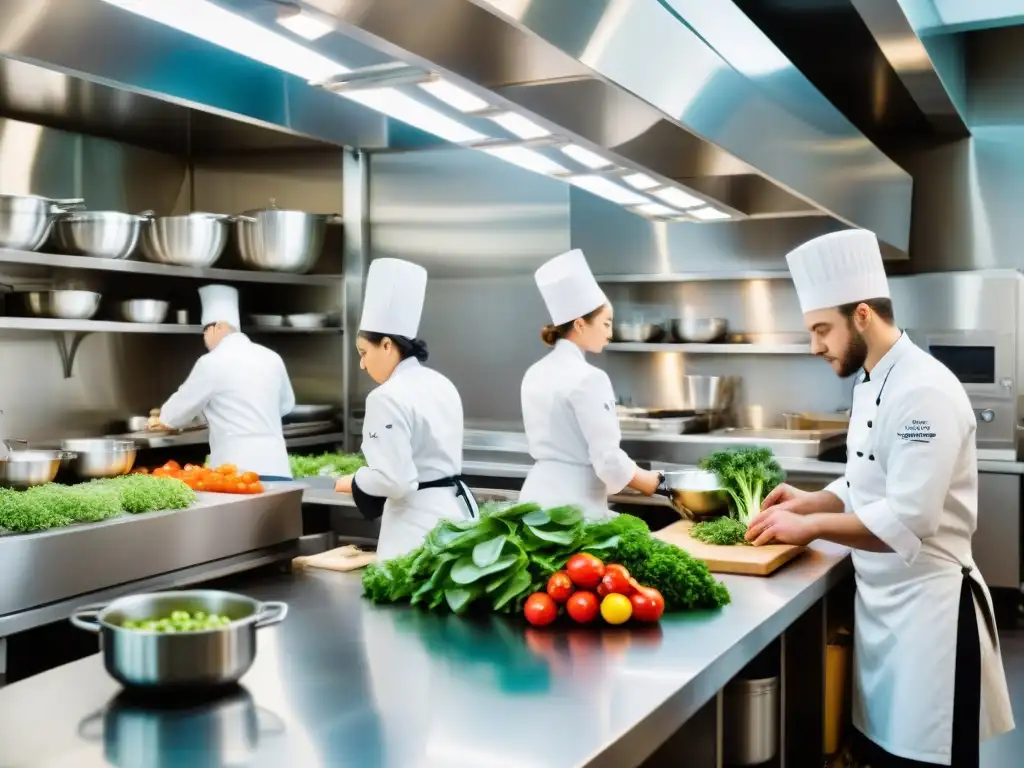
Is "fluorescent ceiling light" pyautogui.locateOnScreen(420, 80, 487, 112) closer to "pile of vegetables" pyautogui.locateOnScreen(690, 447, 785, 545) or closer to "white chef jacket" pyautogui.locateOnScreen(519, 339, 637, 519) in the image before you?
"pile of vegetables" pyautogui.locateOnScreen(690, 447, 785, 545)

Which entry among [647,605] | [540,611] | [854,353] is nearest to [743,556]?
[854,353]

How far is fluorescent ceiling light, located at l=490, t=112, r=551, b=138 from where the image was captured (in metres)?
2.57

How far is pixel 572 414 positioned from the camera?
388cm

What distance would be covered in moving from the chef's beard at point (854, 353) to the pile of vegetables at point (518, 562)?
2.40 ft

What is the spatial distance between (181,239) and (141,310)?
44 cm

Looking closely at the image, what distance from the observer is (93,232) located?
5.08 meters

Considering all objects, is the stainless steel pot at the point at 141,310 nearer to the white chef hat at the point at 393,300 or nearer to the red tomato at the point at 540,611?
the white chef hat at the point at 393,300

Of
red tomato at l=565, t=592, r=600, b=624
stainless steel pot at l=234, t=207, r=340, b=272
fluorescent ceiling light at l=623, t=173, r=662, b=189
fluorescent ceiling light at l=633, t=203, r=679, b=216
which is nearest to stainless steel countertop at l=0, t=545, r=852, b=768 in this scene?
red tomato at l=565, t=592, r=600, b=624

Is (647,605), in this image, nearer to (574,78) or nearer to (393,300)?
(574,78)

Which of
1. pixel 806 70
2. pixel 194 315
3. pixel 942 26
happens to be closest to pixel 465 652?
pixel 942 26

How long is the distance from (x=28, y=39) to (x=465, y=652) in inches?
81.3

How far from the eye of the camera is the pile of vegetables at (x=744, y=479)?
3146mm

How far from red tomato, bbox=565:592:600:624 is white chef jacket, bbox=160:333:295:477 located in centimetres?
304

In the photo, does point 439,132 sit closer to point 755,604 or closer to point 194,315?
point 755,604
